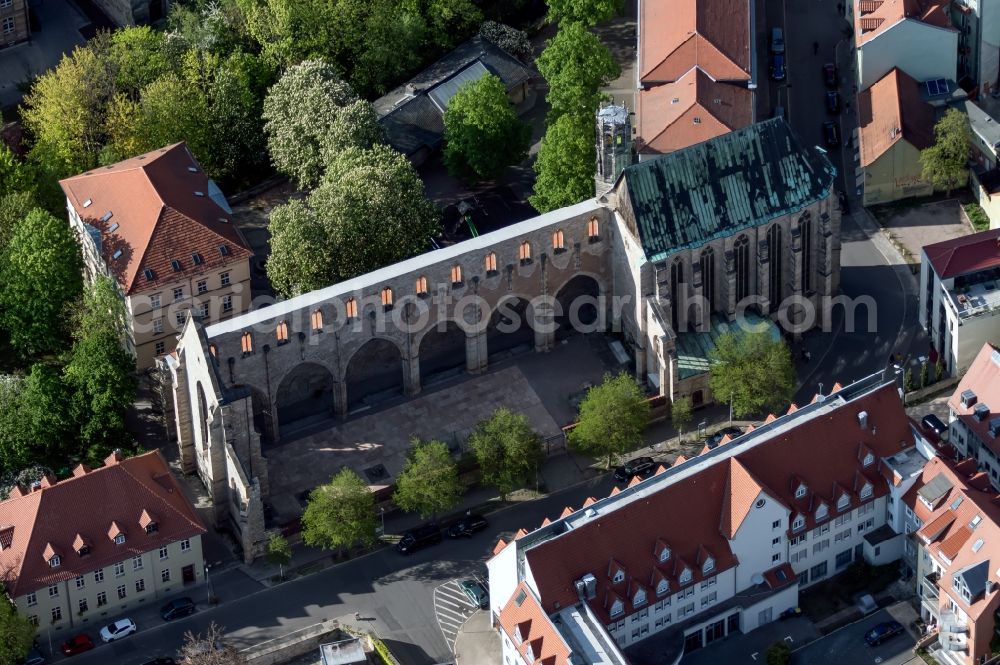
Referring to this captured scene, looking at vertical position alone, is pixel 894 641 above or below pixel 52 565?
below

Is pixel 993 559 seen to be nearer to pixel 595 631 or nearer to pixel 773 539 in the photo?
pixel 773 539

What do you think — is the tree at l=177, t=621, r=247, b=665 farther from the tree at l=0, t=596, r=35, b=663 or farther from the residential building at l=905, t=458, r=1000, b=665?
the residential building at l=905, t=458, r=1000, b=665

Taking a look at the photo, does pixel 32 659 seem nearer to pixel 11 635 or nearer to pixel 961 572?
pixel 11 635

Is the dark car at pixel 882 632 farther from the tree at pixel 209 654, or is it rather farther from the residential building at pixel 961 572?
the tree at pixel 209 654

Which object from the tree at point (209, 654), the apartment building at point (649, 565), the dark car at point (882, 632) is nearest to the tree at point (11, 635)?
the tree at point (209, 654)

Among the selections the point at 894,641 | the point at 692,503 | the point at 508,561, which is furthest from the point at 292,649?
the point at 894,641
